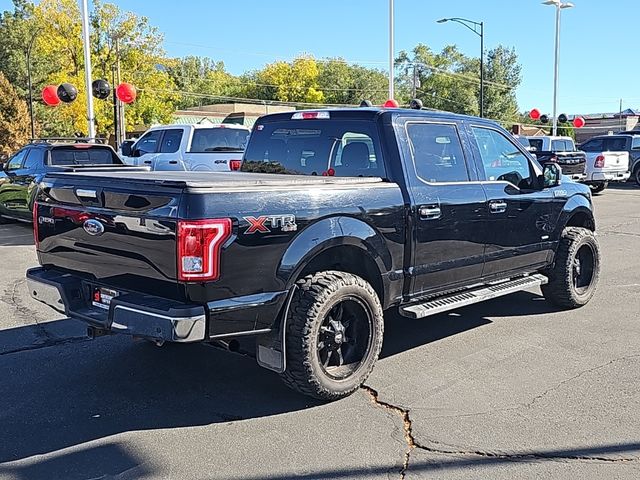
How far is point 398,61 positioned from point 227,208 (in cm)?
8854

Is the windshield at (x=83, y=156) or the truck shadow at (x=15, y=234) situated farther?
the windshield at (x=83, y=156)

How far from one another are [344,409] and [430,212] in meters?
1.63

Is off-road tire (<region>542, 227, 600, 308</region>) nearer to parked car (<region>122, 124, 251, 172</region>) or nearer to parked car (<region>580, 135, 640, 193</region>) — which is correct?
parked car (<region>122, 124, 251, 172</region>)

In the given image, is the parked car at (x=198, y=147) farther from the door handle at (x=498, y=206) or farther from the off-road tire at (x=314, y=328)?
the off-road tire at (x=314, y=328)

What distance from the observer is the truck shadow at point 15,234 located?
10977mm

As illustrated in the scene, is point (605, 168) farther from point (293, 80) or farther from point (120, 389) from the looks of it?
point (293, 80)

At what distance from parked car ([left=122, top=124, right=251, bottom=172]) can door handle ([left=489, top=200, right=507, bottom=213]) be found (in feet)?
25.7

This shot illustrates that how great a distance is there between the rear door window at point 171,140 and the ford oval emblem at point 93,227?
925 centimetres

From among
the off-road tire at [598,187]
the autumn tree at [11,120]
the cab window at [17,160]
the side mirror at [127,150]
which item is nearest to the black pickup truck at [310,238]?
the cab window at [17,160]

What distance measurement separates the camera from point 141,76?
140ft

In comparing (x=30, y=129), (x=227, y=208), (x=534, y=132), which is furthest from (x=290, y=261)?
(x=534, y=132)

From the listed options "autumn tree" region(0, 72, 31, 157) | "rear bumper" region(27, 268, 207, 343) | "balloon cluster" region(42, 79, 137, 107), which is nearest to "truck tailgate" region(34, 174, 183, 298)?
"rear bumper" region(27, 268, 207, 343)

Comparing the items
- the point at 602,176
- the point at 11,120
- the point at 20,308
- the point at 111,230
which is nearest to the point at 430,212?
the point at 111,230

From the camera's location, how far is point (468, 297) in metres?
5.39
